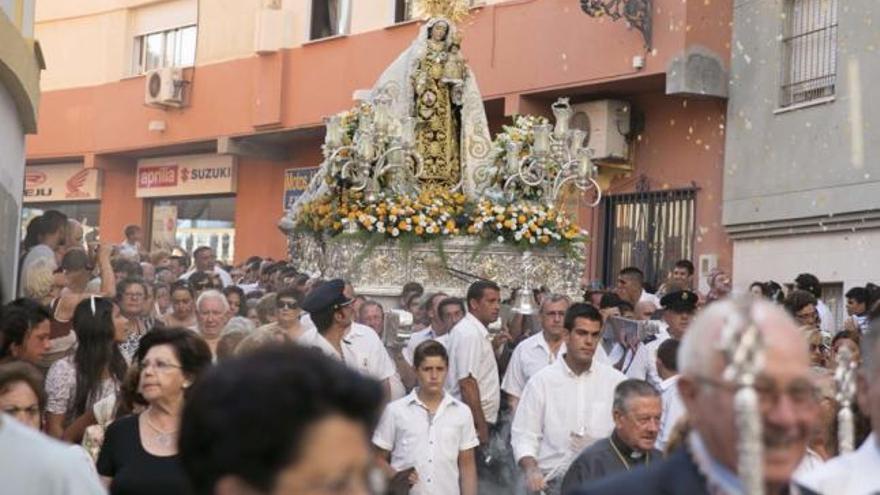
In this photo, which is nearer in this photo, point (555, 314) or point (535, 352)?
point (535, 352)

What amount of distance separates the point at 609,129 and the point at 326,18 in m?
8.04

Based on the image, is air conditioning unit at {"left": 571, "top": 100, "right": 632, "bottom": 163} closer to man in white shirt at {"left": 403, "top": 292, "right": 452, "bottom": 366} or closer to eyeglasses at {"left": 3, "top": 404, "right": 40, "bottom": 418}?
man in white shirt at {"left": 403, "top": 292, "right": 452, "bottom": 366}

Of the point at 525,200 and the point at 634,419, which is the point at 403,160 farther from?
the point at 634,419

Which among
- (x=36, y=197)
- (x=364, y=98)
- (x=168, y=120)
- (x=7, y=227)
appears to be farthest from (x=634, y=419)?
(x=36, y=197)

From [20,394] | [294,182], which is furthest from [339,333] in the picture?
[294,182]

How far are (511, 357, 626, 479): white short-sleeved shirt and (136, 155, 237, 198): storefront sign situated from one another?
23417mm

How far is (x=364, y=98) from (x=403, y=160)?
5.35 ft

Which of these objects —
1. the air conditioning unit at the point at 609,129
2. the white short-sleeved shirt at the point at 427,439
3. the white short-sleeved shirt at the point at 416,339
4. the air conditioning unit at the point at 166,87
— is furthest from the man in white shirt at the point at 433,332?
the air conditioning unit at the point at 166,87

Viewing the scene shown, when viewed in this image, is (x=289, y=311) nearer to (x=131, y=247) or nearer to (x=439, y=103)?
(x=439, y=103)

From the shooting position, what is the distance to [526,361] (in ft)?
39.4

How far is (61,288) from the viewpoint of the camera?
513 inches

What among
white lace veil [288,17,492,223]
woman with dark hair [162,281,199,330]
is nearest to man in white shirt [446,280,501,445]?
woman with dark hair [162,281,199,330]

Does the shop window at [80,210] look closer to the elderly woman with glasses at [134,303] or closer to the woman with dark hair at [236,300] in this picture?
the woman with dark hair at [236,300]

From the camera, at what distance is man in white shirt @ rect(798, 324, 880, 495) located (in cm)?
413
